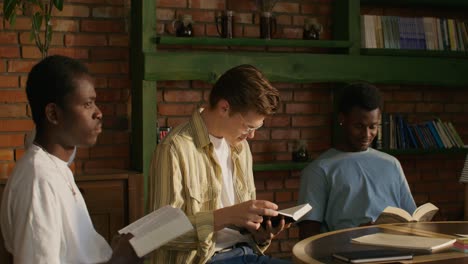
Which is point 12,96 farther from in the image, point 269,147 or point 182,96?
point 269,147

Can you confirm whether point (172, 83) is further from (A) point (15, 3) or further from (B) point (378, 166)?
(B) point (378, 166)

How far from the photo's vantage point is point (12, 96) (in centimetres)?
375

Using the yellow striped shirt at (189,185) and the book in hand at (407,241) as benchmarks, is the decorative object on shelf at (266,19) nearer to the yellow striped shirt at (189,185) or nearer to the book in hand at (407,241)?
the yellow striped shirt at (189,185)

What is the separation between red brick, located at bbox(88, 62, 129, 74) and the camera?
3.91 metres

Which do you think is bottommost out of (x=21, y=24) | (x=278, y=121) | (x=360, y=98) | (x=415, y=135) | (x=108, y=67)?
(x=415, y=135)

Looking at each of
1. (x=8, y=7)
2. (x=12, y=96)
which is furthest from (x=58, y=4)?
(x=12, y=96)

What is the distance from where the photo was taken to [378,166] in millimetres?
3125

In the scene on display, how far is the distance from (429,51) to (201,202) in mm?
2675

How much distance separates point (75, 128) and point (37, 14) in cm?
181

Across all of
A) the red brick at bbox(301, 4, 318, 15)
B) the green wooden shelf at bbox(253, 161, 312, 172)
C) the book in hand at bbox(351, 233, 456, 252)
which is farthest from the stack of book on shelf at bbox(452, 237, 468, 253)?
the red brick at bbox(301, 4, 318, 15)

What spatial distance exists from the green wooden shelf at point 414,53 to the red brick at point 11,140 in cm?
213

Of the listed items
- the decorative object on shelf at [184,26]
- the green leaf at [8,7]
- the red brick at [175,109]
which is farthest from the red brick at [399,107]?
the green leaf at [8,7]

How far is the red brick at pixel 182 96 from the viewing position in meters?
4.13

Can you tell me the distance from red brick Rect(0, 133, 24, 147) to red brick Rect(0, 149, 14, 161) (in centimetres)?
3
